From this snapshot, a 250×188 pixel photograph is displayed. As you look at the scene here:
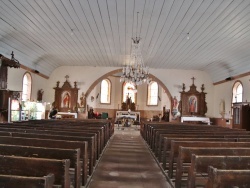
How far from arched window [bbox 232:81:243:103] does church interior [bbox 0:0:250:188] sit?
54 millimetres

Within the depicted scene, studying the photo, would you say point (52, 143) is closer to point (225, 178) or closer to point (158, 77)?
point (225, 178)

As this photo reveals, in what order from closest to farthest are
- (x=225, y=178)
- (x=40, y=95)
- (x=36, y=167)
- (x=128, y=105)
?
1. (x=225, y=178)
2. (x=36, y=167)
3. (x=40, y=95)
4. (x=128, y=105)

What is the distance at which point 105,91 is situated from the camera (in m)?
24.6

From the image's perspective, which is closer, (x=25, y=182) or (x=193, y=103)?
(x=25, y=182)

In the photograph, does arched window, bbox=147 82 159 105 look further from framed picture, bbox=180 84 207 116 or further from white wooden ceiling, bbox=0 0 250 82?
white wooden ceiling, bbox=0 0 250 82

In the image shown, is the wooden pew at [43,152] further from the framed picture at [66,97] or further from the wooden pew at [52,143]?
the framed picture at [66,97]

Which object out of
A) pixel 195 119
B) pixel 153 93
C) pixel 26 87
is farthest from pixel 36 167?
pixel 153 93

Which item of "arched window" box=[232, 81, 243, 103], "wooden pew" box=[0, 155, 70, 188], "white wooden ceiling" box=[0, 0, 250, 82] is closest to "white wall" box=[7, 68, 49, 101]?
"white wooden ceiling" box=[0, 0, 250, 82]

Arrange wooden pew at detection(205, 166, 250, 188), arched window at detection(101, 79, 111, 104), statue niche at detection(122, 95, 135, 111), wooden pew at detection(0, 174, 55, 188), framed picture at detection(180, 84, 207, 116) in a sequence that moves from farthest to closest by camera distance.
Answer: arched window at detection(101, 79, 111, 104)
statue niche at detection(122, 95, 135, 111)
framed picture at detection(180, 84, 207, 116)
wooden pew at detection(205, 166, 250, 188)
wooden pew at detection(0, 174, 55, 188)

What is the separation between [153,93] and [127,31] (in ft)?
50.3

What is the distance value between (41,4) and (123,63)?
906cm

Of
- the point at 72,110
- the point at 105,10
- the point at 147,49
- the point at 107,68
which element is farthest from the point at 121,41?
the point at 72,110

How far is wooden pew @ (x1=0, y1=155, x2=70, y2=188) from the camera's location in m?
2.25

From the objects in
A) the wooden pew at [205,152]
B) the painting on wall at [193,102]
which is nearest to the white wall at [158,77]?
the painting on wall at [193,102]
